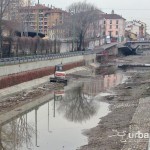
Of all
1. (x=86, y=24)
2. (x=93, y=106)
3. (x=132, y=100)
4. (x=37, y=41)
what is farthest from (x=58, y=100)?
(x=86, y=24)

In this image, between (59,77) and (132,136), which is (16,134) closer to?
(132,136)

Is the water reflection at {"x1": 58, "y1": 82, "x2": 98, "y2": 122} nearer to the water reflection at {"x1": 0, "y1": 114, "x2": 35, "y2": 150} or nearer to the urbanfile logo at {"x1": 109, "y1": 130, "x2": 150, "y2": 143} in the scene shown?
the water reflection at {"x1": 0, "y1": 114, "x2": 35, "y2": 150}

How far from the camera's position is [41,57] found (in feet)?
180

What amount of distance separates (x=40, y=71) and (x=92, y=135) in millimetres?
28705

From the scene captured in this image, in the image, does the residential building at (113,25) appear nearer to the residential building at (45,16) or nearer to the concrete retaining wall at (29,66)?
the residential building at (45,16)

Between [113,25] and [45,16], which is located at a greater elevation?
[45,16]

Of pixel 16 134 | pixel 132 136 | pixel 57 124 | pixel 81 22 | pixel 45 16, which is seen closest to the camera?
pixel 132 136

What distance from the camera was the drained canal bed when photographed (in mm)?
23109

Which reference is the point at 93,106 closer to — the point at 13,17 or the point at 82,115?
the point at 82,115

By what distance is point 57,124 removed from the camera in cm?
2853

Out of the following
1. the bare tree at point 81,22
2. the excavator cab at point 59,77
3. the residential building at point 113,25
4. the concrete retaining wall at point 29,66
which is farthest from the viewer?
the residential building at point 113,25

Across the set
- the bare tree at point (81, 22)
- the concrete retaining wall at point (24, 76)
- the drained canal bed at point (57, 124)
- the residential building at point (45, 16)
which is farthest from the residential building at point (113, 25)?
the drained canal bed at point (57, 124)

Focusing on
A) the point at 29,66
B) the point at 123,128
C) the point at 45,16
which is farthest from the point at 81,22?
the point at 123,128

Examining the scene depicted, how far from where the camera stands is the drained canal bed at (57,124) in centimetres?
2311
